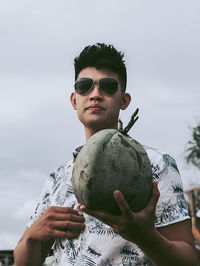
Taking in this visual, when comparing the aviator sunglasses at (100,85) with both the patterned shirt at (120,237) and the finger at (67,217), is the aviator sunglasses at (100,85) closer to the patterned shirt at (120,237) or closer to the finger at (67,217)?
the patterned shirt at (120,237)

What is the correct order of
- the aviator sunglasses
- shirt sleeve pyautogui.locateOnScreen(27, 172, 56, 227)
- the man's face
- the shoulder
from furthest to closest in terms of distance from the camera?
the shoulder
shirt sleeve pyautogui.locateOnScreen(27, 172, 56, 227)
the aviator sunglasses
the man's face

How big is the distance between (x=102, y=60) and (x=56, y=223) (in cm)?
136

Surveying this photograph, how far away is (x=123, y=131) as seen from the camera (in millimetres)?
2229

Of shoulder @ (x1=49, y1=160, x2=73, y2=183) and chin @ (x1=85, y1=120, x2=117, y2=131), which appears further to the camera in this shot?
shoulder @ (x1=49, y1=160, x2=73, y2=183)

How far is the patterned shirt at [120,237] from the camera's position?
250 cm

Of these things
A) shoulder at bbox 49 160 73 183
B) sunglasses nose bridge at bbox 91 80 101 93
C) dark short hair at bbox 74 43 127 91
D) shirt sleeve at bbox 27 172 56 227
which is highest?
dark short hair at bbox 74 43 127 91

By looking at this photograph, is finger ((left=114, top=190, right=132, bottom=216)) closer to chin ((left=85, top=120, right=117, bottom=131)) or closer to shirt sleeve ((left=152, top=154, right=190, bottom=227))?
shirt sleeve ((left=152, top=154, right=190, bottom=227))

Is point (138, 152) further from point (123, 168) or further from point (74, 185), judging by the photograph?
point (74, 185)

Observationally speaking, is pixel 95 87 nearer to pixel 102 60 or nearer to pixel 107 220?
pixel 102 60

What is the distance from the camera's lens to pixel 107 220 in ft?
6.58

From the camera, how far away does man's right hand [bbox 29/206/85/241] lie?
2506 mm

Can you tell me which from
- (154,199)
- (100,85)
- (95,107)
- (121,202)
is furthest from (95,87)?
(121,202)

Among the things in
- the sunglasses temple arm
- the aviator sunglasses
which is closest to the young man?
the aviator sunglasses

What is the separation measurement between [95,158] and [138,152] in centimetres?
23
